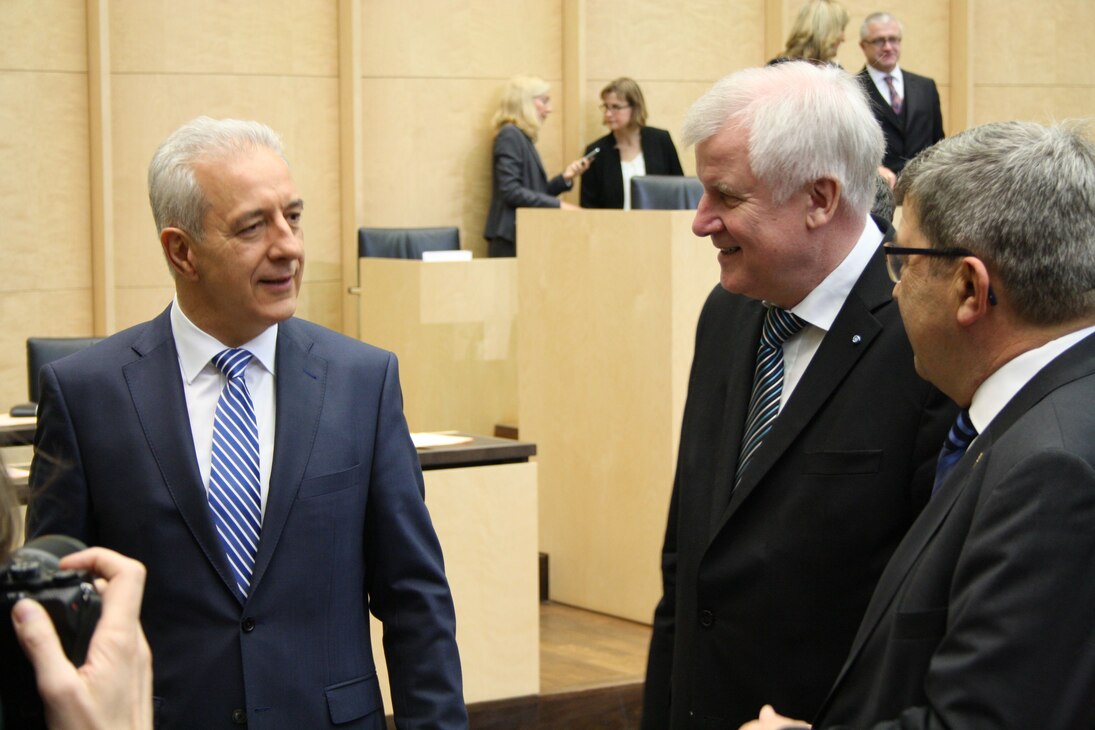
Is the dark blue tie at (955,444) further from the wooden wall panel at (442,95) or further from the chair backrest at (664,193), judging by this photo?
the wooden wall panel at (442,95)

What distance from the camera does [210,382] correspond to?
84.5 inches

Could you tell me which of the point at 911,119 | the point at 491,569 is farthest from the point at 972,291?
the point at 911,119

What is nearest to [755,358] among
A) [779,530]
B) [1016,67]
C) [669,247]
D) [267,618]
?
[779,530]

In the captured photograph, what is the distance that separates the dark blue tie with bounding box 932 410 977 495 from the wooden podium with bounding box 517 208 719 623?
3318 mm

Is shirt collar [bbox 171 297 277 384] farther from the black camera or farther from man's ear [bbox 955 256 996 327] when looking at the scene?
man's ear [bbox 955 256 996 327]

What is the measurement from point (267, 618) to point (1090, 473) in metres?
1.15

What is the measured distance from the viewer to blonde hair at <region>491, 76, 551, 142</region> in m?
8.53

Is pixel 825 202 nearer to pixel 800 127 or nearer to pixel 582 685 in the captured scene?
pixel 800 127

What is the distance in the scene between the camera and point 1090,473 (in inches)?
55.8

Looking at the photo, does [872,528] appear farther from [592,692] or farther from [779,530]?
[592,692]

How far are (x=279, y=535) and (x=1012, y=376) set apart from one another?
103 centimetres

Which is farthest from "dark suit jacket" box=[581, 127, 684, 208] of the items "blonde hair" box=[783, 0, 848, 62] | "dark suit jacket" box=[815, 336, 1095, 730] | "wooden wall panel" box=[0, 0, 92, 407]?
"dark suit jacket" box=[815, 336, 1095, 730]

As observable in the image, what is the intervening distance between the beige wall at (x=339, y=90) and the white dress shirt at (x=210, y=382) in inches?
221

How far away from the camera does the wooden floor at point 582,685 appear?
423 centimetres
